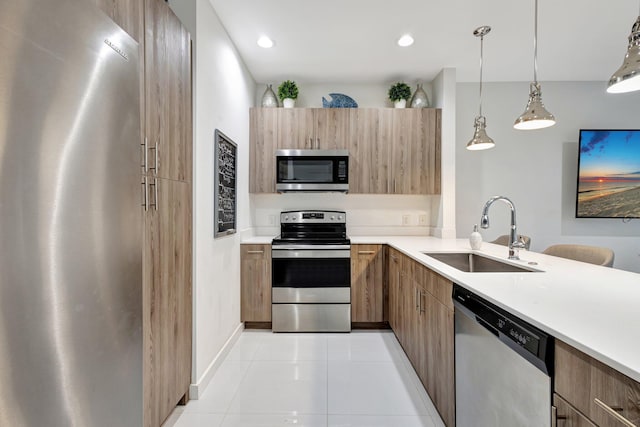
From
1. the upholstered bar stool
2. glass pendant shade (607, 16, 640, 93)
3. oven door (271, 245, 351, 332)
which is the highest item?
glass pendant shade (607, 16, 640, 93)

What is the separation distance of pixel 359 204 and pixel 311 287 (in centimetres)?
118

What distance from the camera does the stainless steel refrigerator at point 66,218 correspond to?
63 centimetres

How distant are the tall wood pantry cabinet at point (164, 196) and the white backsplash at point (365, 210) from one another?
163 cm

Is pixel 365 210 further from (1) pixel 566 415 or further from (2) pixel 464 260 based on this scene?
(1) pixel 566 415

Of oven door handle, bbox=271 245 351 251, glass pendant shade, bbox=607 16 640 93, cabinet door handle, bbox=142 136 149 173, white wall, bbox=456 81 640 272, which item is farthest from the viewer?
white wall, bbox=456 81 640 272

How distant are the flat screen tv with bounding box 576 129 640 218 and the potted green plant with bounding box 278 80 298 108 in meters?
3.20

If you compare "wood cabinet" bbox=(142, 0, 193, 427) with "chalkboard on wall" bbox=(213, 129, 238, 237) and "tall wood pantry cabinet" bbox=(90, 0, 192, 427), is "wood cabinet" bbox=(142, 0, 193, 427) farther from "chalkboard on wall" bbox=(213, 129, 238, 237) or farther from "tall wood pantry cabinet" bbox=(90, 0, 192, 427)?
"chalkboard on wall" bbox=(213, 129, 238, 237)

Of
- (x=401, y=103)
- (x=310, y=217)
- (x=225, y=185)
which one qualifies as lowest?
(x=310, y=217)

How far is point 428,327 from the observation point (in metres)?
1.75

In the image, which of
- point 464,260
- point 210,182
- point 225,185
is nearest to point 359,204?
point 464,260

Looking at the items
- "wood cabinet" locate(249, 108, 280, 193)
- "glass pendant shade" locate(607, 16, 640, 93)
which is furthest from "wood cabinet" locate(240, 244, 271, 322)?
"glass pendant shade" locate(607, 16, 640, 93)

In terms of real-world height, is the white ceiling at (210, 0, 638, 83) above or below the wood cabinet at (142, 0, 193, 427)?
above

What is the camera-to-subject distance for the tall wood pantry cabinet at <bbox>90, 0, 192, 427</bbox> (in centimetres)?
130

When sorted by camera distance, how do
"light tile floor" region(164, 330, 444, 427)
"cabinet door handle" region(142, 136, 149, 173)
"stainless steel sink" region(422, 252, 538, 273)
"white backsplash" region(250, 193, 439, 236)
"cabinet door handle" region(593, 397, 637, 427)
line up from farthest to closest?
1. "white backsplash" region(250, 193, 439, 236)
2. "stainless steel sink" region(422, 252, 538, 273)
3. "light tile floor" region(164, 330, 444, 427)
4. "cabinet door handle" region(142, 136, 149, 173)
5. "cabinet door handle" region(593, 397, 637, 427)
